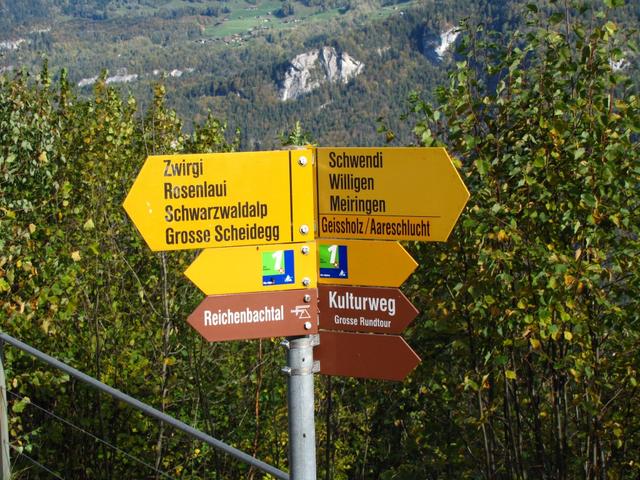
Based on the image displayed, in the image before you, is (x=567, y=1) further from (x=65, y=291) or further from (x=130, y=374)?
(x=130, y=374)

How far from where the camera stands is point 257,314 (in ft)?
10.2

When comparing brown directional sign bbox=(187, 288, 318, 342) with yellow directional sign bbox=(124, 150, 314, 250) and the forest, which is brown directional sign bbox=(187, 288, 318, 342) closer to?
yellow directional sign bbox=(124, 150, 314, 250)

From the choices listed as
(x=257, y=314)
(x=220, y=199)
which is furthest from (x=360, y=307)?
(x=220, y=199)

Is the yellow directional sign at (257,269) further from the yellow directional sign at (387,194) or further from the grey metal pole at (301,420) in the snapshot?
the grey metal pole at (301,420)

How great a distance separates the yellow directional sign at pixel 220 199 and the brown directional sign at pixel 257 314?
17cm

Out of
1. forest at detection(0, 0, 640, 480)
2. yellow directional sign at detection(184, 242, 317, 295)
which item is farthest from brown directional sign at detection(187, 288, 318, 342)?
forest at detection(0, 0, 640, 480)

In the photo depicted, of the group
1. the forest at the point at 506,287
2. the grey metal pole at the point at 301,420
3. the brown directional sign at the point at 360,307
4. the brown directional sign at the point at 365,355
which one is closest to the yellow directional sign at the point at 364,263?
the brown directional sign at the point at 360,307

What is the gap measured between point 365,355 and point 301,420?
0.29 m

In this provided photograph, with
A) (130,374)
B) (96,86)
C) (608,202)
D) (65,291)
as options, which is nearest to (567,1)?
(608,202)

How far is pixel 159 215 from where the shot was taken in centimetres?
310

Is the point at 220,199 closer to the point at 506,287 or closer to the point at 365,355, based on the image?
the point at 365,355

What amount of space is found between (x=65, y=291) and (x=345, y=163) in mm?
5237

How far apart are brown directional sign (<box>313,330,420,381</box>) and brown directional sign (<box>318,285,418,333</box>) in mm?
36

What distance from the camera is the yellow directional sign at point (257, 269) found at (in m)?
3.09
